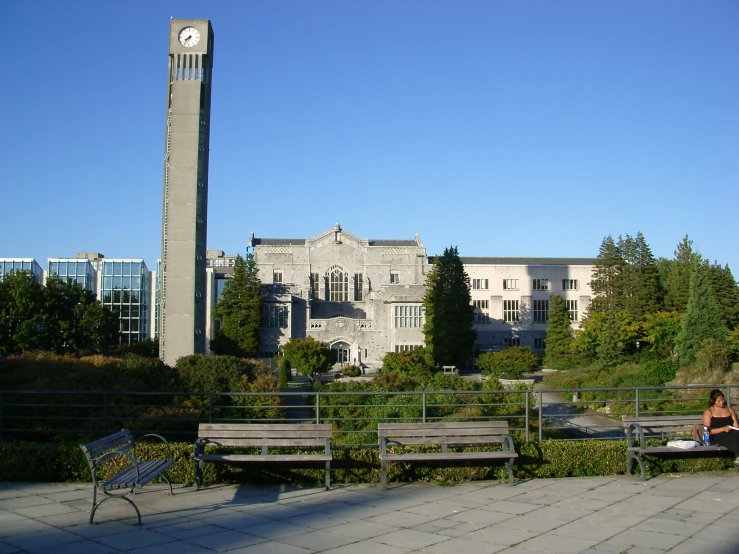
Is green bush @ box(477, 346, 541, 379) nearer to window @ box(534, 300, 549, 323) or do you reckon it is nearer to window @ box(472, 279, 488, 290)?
window @ box(472, 279, 488, 290)

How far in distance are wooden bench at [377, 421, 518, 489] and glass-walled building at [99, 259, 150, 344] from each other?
70.9 metres

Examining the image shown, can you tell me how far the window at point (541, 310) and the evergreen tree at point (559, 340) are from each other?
838 cm

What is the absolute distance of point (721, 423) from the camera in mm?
9602

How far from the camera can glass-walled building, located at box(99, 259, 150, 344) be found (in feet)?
246

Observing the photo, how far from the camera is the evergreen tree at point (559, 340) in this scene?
54.2 meters

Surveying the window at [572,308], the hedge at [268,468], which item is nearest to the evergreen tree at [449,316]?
the window at [572,308]

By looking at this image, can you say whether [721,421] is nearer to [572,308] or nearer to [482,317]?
[482,317]

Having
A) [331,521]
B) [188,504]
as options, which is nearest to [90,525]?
[188,504]

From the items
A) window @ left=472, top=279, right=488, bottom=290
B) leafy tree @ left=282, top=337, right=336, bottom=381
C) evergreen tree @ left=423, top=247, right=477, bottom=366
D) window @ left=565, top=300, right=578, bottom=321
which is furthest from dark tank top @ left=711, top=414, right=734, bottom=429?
window @ left=565, top=300, right=578, bottom=321

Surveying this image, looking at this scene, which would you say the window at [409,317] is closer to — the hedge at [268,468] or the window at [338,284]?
the window at [338,284]

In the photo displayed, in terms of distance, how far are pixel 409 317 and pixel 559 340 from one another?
12.9 meters

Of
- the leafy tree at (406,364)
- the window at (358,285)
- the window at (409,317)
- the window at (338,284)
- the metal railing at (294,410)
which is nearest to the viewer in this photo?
the metal railing at (294,410)

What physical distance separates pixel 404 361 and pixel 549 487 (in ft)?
100

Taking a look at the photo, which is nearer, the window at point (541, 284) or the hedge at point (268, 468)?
the hedge at point (268, 468)
